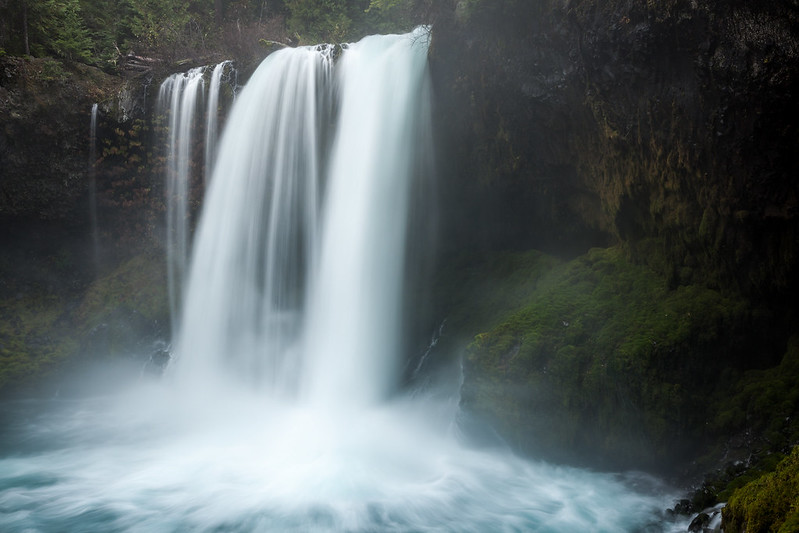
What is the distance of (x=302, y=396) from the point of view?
987 cm

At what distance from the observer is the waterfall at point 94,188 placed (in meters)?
12.5

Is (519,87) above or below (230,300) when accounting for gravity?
above

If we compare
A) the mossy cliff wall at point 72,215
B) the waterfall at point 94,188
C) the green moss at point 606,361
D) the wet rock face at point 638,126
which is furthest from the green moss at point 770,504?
the waterfall at point 94,188

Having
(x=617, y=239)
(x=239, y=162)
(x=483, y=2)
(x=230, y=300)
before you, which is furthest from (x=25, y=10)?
(x=617, y=239)

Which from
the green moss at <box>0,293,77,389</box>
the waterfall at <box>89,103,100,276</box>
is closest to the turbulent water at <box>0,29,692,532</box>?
the green moss at <box>0,293,77,389</box>

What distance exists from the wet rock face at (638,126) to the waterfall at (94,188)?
8.25 meters

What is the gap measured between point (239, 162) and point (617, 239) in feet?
24.9

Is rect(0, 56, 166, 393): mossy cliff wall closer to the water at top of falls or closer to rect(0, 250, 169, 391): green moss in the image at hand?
rect(0, 250, 169, 391): green moss

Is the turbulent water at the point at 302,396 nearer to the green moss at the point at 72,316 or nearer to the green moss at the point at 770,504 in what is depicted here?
the green moss at the point at 72,316

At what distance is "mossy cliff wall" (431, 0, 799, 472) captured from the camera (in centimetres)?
609

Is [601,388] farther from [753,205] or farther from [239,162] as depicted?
[239,162]

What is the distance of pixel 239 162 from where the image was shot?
11.4 metres

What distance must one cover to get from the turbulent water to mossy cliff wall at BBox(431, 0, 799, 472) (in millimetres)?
922

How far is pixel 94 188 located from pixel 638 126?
1185 centimetres
